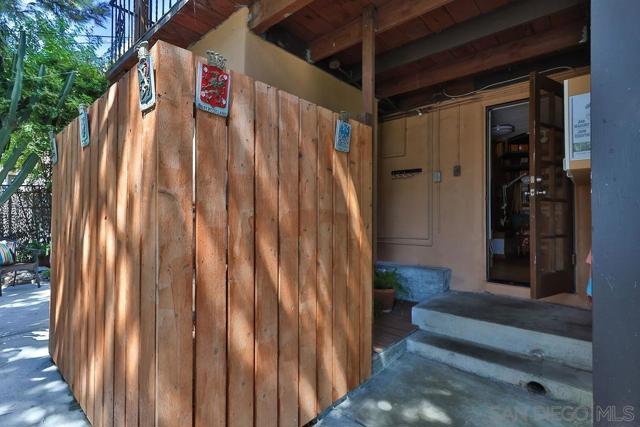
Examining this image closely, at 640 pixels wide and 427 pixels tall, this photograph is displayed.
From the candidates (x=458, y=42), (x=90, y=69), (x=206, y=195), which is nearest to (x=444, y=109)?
(x=458, y=42)

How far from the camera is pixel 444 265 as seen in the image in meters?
3.88

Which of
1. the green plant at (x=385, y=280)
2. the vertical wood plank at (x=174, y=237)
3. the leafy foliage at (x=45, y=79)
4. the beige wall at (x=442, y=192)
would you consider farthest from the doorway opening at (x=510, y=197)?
the leafy foliage at (x=45, y=79)

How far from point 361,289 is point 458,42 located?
7.60 feet

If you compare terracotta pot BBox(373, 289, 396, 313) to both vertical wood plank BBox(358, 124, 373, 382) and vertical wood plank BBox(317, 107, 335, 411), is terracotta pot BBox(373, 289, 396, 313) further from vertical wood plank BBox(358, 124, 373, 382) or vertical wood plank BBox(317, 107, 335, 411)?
vertical wood plank BBox(317, 107, 335, 411)

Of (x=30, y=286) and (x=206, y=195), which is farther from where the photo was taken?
(x=30, y=286)

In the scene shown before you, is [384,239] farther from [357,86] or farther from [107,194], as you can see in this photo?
[107,194]

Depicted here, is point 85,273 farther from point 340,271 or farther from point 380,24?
point 380,24

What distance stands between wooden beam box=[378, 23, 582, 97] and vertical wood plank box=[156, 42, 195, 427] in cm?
291

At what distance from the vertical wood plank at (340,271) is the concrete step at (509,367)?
3.31 ft

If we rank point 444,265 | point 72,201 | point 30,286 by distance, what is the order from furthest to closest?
point 30,286
point 444,265
point 72,201

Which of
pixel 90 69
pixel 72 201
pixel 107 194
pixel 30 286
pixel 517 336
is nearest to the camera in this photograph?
pixel 107 194

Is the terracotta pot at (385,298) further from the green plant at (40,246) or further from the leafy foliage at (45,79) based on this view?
the green plant at (40,246)

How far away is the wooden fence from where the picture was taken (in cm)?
115

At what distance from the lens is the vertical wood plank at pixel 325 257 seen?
1.78 meters
